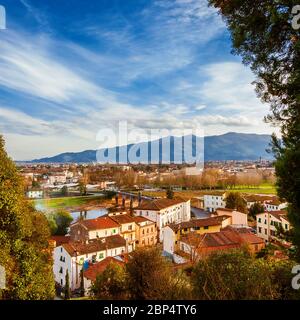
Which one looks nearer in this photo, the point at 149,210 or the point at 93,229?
the point at 93,229

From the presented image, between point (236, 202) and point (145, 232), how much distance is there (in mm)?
8094

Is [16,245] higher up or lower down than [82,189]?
higher up

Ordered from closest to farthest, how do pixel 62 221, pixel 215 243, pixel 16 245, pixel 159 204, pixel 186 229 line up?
pixel 16 245
pixel 215 243
pixel 186 229
pixel 62 221
pixel 159 204

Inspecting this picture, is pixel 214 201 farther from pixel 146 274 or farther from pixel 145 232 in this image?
pixel 146 274

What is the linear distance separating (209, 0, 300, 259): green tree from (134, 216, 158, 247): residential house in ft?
67.9

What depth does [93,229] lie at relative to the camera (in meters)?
21.3

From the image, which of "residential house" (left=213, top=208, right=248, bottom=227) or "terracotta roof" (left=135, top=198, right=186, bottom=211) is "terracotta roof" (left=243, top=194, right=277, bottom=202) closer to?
"residential house" (left=213, top=208, right=248, bottom=227)

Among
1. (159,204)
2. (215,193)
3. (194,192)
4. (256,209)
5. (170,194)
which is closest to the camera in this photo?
(256,209)

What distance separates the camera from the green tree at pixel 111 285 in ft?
25.6

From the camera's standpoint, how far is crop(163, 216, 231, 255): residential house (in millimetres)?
18984

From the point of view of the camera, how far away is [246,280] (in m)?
6.09

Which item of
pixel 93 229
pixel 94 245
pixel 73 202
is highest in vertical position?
pixel 73 202

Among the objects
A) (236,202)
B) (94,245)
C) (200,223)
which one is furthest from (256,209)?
(94,245)

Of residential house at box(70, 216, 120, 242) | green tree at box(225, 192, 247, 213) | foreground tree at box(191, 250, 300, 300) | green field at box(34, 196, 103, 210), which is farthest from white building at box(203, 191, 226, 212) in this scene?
foreground tree at box(191, 250, 300, 300)
